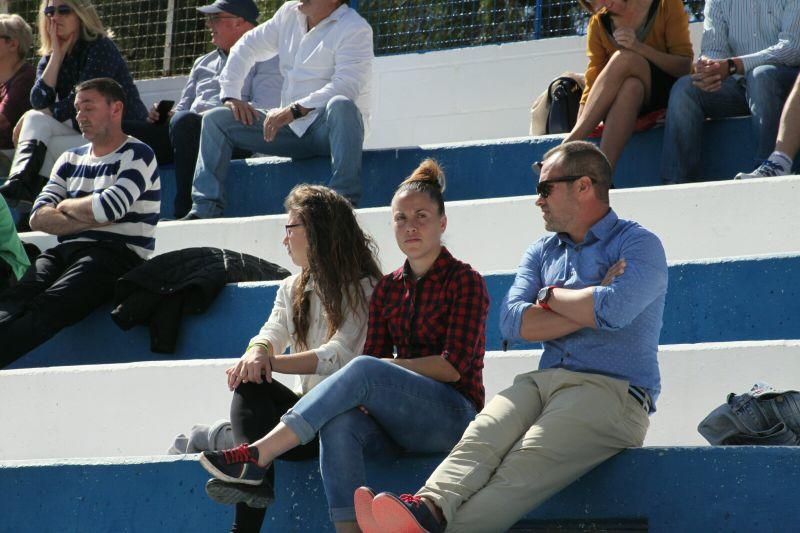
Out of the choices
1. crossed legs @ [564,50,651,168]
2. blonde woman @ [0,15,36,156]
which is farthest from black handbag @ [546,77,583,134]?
blonde woman @ [0,15,36,156]

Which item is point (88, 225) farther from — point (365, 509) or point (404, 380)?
point (365, 509)

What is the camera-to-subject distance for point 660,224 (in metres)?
A: 4.49

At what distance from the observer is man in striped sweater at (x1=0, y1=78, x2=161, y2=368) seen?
4602mm

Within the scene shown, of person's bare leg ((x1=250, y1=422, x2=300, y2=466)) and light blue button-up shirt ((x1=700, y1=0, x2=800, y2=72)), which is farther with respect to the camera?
light blue button-up shirt ((x1=700, y1=0, x2=800, y2=72))

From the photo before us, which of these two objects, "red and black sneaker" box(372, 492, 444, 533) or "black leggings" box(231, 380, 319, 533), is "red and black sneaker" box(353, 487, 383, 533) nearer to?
"red and black sneaker" box(372, 492, 444, 533)

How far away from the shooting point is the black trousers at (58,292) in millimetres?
4562

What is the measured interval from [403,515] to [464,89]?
4.03 metres

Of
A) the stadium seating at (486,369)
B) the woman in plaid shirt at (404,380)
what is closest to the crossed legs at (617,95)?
the stadium seating at (486,369)

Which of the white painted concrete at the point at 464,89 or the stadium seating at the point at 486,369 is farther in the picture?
the white painted concrete at the point at 464,89

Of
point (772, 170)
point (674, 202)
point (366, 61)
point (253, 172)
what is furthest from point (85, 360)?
point (772, 170)

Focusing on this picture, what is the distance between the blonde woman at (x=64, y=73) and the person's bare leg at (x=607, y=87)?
2.21 meters

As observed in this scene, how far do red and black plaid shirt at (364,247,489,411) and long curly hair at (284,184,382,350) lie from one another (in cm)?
14

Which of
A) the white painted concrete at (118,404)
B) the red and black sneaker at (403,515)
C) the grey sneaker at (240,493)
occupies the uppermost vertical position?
the red and black sneaker at (403,515)

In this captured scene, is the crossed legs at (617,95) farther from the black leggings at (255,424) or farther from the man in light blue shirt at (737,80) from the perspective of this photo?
the black leggings at (255,424)
